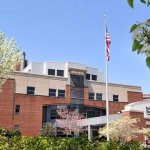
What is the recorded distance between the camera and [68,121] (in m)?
70.2

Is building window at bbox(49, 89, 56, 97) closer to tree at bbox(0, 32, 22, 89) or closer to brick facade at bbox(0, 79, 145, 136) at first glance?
brick facade at bbox(0, 79, 145, 136)

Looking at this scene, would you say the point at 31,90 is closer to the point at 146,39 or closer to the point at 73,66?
the point at 73,66

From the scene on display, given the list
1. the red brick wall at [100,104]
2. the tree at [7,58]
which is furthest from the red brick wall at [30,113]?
the tree at [7,58]

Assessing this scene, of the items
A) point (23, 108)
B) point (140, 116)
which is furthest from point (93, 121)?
point (23, 108)

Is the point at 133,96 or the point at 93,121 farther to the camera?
the point at 133,96

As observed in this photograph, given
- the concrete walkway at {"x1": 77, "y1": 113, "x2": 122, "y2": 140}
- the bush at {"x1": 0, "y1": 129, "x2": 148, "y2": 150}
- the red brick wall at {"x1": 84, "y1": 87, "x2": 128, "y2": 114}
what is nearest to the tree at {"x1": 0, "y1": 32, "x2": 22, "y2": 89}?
the bush at {"x1": 0, "y1": 129, "x2": 148, "y2": 150}

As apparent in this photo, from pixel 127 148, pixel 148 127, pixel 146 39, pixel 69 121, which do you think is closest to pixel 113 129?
pixel 148 127

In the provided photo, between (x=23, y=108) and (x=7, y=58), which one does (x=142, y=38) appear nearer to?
(x=7, y=58)

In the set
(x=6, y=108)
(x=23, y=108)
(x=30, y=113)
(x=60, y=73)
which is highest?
(x=60, y=73)

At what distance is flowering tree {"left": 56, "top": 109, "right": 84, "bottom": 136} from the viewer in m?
69.7

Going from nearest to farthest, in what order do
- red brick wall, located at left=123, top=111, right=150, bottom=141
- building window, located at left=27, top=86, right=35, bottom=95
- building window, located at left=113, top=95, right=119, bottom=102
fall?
red brick wall, located at left=123, top=111, right=150, bottom=141, building window, located at left=27, top=86, right=35, bottom=95, building window, located at left=113, top=95, right=119, bottom=102

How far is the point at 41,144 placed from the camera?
10547 millimetres

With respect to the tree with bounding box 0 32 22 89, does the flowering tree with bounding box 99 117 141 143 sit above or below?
below

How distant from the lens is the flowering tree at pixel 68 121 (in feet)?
229
